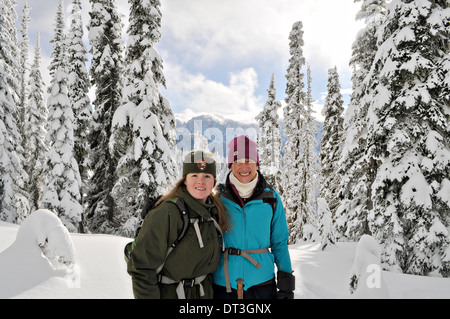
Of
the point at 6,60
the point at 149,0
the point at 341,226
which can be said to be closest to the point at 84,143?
the point at 6,60

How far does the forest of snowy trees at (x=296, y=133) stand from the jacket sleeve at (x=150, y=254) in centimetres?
989

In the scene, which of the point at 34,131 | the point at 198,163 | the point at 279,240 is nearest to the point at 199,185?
the point at 198,163

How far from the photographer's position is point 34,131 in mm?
28094

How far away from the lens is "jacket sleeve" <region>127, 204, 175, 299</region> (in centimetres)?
245

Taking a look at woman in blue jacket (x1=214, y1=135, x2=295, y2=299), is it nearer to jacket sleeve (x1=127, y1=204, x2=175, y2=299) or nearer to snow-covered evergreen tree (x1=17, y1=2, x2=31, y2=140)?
jacket sleeve (x1=127, y1=204, x2=175, y2=299)

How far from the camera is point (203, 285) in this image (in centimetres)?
290

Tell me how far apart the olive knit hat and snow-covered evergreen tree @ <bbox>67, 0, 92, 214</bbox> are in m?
19.3

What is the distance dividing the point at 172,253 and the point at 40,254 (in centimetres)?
548

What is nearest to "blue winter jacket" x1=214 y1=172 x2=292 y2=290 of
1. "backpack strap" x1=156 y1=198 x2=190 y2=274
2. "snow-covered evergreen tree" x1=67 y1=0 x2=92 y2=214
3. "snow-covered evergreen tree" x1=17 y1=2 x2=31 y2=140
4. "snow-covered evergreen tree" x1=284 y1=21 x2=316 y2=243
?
"backpack strap" x1=156 y1=198 x2=190 y2=274

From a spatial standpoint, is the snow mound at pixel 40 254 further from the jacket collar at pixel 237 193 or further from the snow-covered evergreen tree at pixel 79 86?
the snow-covered evergreen tree at pixel 79 86

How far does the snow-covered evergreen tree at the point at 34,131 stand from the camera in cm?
2808

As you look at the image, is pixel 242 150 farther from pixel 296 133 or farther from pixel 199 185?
pixel 296 133

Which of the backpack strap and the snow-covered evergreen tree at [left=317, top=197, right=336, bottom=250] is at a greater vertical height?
the backpack strap
